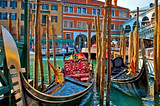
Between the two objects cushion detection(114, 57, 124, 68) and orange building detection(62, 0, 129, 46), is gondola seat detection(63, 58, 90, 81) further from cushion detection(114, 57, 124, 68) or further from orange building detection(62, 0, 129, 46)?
orange building detection(62, 0, 129, 46)

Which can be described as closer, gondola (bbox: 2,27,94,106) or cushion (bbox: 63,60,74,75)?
gondola (bbox: 2,27,94,106)

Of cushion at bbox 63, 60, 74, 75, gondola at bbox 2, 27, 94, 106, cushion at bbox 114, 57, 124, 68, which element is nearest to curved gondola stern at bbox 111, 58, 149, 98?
gondola at bbox 2, 27, 94, 106

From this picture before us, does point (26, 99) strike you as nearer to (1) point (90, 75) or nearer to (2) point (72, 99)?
(2) point (72, 99)

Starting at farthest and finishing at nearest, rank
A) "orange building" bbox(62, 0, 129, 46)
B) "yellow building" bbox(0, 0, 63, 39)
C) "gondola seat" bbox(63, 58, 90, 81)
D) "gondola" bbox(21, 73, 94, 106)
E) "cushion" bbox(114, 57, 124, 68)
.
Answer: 1. "orange building" bbox(62, 0, 129, 46)
2. "yellow building" bbox(0, 0, 63, 39)
3. "cushion" bbox(114, 57, 124, 68)
4. "gondola seat" bbox(63, 58, 90, 81)
5. "gondola" bbox(21, 73, 94, 106)

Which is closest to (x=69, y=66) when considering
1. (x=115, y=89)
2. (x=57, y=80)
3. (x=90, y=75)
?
(x=90, y=75)

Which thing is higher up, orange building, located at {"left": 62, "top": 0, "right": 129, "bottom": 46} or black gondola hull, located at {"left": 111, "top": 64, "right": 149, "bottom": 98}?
orange building, located at {"left": 62, "top": 0, "right": 129, "bottom": 46}

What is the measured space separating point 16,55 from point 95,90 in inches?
127

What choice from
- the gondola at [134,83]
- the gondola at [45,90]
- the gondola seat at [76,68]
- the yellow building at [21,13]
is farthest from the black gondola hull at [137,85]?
the yellow building at [21,13]

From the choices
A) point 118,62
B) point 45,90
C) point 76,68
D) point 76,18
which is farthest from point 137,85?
point 76,18

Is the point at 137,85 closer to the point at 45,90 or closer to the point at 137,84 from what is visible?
the point at 137,84

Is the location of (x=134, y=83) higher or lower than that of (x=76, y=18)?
lower

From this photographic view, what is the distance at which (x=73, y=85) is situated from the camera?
10.1ft

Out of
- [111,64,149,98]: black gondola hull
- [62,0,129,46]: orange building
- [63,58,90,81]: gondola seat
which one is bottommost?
[111,64,149,98]: black gondola hull

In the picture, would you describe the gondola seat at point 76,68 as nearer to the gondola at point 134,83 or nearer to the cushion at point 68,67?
the cushion at point 68,67
